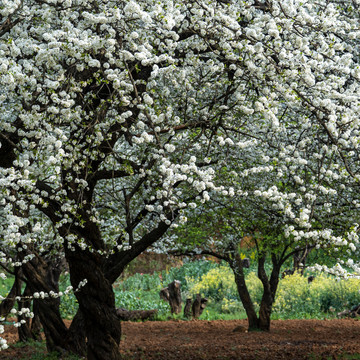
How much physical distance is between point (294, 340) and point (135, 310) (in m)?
7.87

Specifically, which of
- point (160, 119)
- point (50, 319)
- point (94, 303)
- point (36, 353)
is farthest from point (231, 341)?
point (160, 119)

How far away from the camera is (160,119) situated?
5.24 meters

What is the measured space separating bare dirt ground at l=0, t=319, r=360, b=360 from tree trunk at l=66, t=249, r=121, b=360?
260cm

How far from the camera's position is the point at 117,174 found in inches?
307

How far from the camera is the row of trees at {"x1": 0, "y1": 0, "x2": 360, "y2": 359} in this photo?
198 inches

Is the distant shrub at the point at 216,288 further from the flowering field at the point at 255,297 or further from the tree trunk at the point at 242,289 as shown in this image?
the tree trunk at the point at 242,289

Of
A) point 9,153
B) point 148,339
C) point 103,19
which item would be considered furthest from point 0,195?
point 148,339

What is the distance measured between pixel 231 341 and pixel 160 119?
852 cm

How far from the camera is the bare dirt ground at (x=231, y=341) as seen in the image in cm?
1044

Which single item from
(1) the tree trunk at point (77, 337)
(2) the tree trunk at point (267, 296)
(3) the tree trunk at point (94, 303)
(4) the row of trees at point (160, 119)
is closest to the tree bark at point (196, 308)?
(2) the tree trunk at point (267, 296)

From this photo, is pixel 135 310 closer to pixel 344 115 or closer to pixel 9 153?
pixel 9 153

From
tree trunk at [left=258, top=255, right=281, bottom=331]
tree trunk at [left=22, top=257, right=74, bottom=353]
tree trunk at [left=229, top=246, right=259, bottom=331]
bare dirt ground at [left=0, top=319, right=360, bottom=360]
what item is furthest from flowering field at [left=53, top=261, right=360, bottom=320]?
tree trunk at [left=22, top=257, right=74, bottom=353]

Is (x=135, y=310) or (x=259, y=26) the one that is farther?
(x=135, y=310)

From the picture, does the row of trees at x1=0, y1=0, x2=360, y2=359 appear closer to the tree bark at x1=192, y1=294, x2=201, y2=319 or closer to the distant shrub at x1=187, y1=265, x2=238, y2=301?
the tree bark at x1=192, y1=294, x2=201, y2=319
